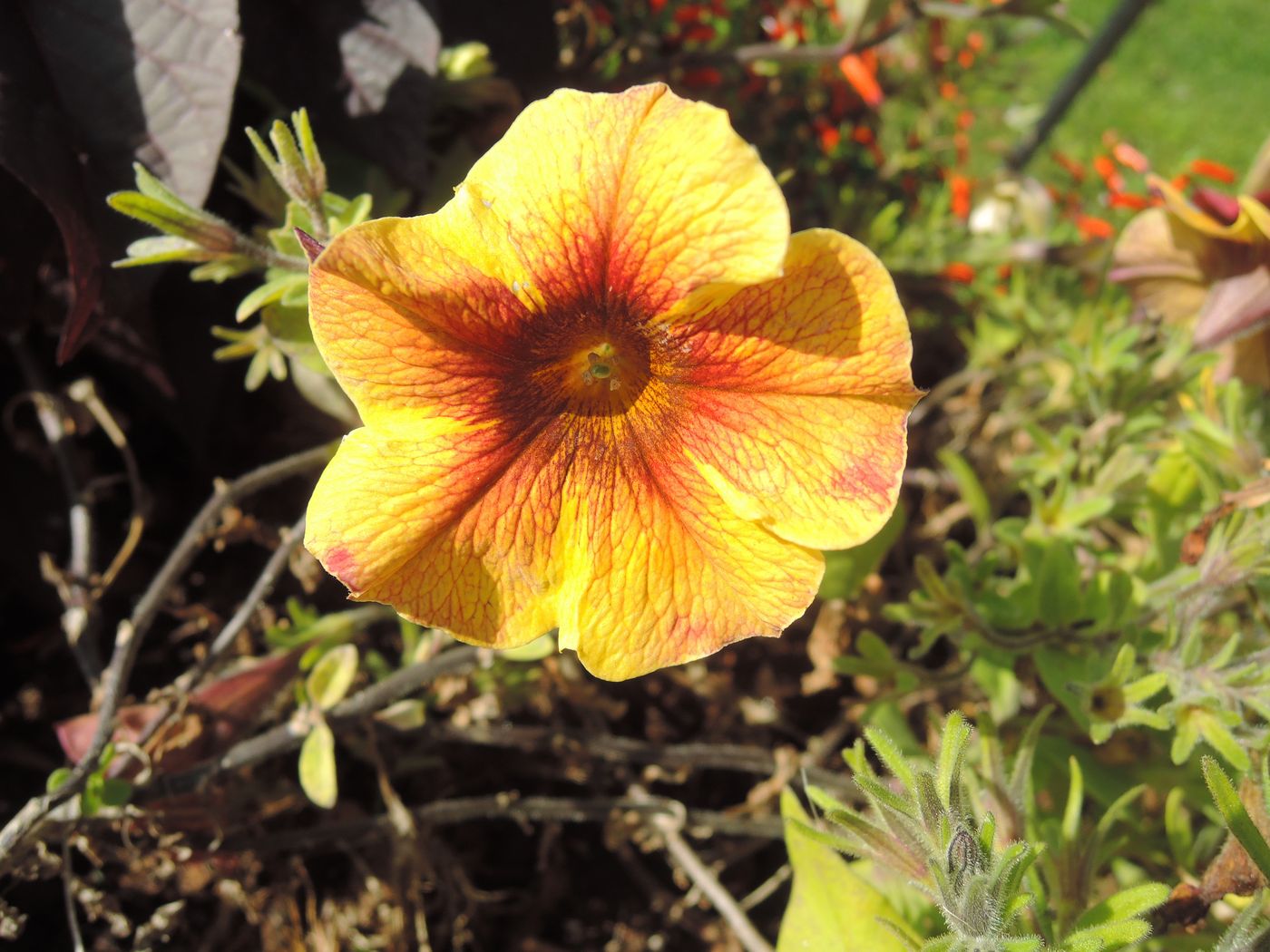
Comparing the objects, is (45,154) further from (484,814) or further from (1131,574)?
(1131,574)

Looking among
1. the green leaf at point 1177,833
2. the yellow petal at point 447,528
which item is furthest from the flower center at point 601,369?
the green leaf at point 1177,833

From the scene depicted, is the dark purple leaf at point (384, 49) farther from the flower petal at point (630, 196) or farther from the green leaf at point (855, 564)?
the green leaf at point (855, 564)

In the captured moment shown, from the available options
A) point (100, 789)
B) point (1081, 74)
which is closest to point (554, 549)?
point (100, 789)

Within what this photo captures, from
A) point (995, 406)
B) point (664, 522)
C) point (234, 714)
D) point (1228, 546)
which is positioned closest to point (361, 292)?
Answer: point (664, 522)

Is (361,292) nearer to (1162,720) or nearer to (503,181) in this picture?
(503,181)

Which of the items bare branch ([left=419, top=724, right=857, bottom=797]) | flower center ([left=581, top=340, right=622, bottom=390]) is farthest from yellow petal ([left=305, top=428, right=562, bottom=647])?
bare branch ([left=419, top=724, right=857, bottom=797])
